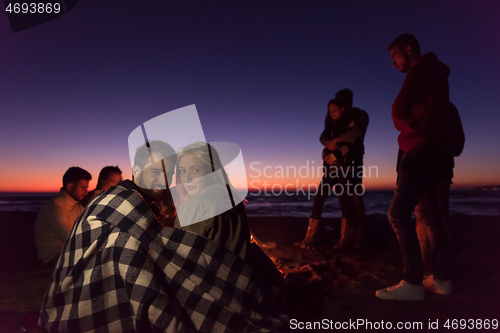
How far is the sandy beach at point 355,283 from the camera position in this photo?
5.53 feet

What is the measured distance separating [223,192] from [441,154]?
1.60 metres

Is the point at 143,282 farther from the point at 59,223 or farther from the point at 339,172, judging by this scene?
the point at 339,172

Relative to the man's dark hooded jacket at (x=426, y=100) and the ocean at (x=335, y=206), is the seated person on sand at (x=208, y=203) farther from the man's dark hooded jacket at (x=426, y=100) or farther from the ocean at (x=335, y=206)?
the ocean at (x=335, y=206)

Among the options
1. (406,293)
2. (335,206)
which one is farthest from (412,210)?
(335,206)

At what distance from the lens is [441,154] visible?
5.73ft

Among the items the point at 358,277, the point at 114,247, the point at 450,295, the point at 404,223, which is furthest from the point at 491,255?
the point at 114,247

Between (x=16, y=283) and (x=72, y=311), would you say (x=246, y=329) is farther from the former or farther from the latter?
(x=16, y=283)

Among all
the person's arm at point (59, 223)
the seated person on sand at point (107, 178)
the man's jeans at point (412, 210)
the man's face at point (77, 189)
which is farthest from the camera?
the seated person on sand at point (107, 178)

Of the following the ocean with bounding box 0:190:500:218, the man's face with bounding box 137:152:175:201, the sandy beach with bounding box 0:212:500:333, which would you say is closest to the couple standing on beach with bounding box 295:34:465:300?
the sandy beach with bounding box 0:212:500:333

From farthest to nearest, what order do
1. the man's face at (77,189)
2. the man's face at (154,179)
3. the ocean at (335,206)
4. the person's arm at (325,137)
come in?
the ocean at (335,206)
the person's arm at (325,137)
the man's face at (77,189)
the man's face at (154,179)

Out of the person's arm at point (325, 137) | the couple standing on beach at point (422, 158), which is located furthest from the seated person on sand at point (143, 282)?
the person's arm at point (325, 137)

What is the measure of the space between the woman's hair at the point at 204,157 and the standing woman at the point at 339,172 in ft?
6.13

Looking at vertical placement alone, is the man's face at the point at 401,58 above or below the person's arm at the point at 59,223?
above

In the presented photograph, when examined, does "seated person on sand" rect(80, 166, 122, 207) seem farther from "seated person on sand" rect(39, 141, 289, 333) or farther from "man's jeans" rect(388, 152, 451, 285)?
"man's jeans" rect(388, 152, 451, 285)
